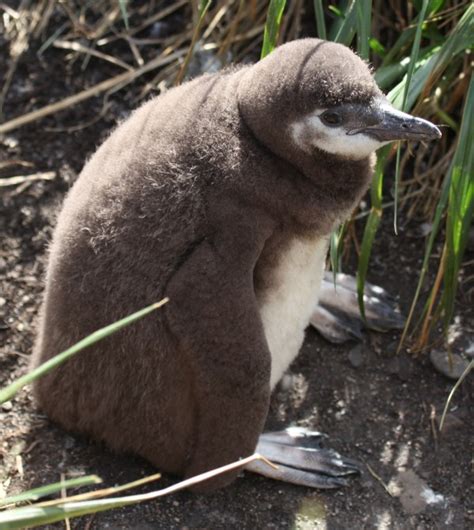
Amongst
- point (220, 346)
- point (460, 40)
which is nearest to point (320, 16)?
point (460, 40)

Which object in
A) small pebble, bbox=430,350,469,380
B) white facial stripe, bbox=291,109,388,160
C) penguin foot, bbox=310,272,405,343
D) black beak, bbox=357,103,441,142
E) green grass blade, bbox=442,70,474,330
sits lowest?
small pebble, bbox=430,350,469,380

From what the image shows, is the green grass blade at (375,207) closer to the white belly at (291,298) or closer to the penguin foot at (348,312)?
the white belly at (291,298)

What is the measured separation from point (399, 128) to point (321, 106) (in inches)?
8.1

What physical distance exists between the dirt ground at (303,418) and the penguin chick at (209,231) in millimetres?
229

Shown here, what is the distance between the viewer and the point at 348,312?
3.30 meters

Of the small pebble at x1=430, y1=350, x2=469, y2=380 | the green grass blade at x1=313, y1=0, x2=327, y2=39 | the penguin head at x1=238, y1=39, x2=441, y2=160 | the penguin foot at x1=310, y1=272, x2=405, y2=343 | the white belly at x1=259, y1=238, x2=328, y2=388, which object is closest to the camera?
the penguin head at x1=238, y1=39, x2=441, y2=160

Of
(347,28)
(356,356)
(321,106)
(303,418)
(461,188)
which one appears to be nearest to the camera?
(321,106)

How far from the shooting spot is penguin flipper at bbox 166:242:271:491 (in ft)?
7.77

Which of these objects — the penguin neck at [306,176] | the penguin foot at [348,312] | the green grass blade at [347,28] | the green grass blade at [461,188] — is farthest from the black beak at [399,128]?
the penguin foot at [348,312]

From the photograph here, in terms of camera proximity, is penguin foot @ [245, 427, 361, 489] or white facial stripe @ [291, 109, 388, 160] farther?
penguin foot @ [245, 427, 361, 489]

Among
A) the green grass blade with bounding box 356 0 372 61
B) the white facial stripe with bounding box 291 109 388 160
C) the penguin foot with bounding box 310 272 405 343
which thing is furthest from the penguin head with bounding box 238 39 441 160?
the penguin foot with bounding box 310 272 405 343

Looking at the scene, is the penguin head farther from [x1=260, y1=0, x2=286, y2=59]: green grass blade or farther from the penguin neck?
[x1=260, y1=0, x2=286, y2=59]: green grass blade

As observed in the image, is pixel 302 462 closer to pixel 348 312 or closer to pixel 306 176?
pixel 348 312

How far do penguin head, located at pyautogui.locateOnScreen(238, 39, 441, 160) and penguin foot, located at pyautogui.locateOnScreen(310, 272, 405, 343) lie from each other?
35.3 inches
